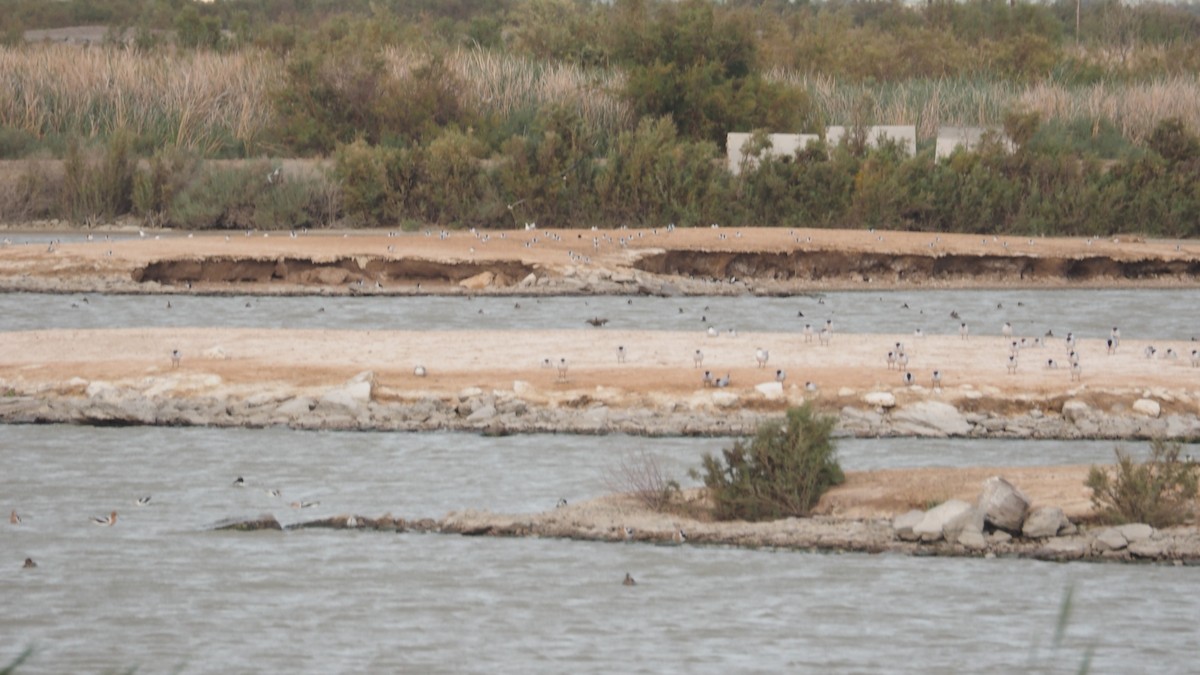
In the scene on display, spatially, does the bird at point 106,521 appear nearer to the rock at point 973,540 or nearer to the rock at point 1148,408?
the rock at point 973,540

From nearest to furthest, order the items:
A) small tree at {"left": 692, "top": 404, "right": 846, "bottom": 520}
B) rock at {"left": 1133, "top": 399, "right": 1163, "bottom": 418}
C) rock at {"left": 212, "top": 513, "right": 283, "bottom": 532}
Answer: small tree at {"left": 692, "top": 404, "right": 846, "bottom": 520} < rock at {"left": 212, "top": 513, "right": 283, "bottom": 532} < rock at {"left": 1133, "top": 399, "right": 1163, "bottom": 418}

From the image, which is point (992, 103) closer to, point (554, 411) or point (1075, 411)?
point (1075, 411)

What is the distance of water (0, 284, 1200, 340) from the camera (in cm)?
2591

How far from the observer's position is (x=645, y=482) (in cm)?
1464

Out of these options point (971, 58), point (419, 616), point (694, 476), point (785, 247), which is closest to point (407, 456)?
point (694, 476)

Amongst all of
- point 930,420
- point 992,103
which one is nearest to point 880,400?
point 930,420

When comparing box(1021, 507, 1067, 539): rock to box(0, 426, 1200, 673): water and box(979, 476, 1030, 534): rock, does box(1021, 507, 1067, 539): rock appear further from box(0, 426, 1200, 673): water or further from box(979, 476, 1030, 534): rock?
box(0, 426, 1200, 673): water

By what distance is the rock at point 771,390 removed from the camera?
18.1 m

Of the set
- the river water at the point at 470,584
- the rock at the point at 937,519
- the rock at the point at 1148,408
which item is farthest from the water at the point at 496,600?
the rock at the point at 1148,408

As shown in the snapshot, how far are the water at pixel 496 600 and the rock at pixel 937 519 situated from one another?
25cm

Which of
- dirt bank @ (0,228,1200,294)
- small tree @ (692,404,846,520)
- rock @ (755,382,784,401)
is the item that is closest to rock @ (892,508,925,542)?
small tree @ (692,404,846,520)

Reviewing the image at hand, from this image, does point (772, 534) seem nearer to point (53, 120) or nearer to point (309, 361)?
point (309, 361)

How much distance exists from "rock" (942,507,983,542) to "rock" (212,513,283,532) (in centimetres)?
451

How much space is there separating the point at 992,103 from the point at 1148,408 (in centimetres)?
2983
